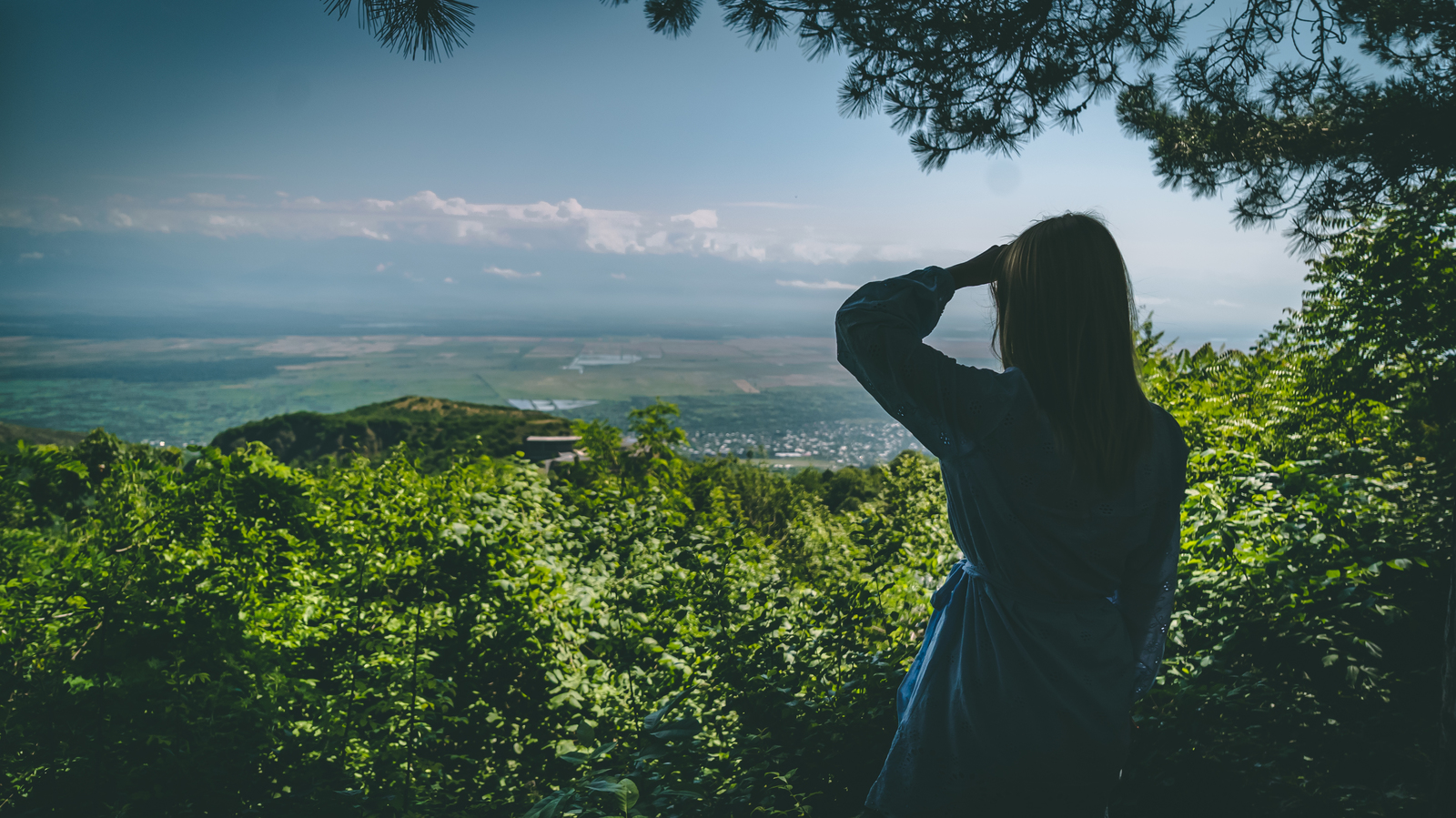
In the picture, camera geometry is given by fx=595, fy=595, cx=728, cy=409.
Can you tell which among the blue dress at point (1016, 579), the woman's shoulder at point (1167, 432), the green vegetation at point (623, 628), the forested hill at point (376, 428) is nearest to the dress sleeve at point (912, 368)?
the blue dress at point (1016, 579)

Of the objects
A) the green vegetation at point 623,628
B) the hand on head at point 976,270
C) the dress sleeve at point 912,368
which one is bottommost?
the green vegetation at point 623,628

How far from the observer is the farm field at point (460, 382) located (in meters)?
27.5

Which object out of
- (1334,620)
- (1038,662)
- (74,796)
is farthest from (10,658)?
(1334,620)

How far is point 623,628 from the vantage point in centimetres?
272

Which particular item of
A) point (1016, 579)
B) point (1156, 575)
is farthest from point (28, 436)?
point (1156, 575)

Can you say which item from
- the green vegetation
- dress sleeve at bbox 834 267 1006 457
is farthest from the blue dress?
the green vegetation

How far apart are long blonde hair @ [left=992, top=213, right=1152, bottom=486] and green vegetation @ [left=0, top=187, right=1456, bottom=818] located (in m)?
1.07

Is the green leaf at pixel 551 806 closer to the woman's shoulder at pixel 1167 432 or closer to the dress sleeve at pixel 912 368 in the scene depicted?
the dress sleeve at pixel 912 368

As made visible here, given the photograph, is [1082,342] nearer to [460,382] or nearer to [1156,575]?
[1156,575]

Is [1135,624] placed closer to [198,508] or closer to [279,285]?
[198,508]

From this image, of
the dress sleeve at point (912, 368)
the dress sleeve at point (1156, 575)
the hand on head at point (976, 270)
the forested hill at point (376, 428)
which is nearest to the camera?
the dress sleeve at point (912, 368)

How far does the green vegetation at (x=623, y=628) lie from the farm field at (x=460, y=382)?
11016 millimetres

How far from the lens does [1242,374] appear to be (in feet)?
15.5

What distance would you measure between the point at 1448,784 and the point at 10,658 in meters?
4.73
